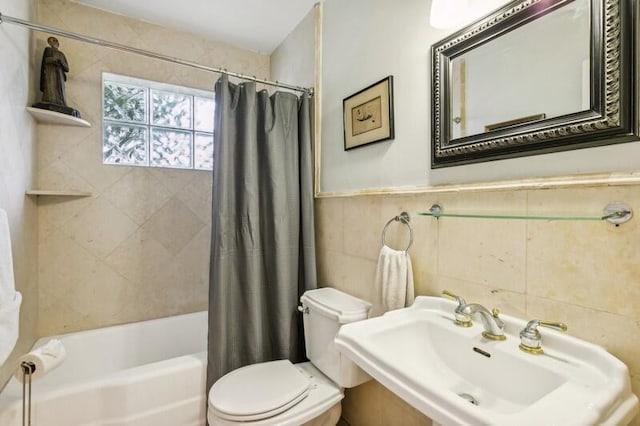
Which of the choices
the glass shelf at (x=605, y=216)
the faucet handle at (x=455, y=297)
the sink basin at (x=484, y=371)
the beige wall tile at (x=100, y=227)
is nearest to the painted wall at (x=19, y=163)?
the beige wall tile at (x=100, y=227)

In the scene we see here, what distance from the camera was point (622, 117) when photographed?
0.68 meters

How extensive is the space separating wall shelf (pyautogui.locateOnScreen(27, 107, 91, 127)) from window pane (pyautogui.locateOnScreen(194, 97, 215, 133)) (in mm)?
750

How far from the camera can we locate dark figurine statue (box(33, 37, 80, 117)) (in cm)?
162

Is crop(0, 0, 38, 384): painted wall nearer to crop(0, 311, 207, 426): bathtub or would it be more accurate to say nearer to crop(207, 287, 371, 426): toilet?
crop(0, 311, 207, 426): bathtub

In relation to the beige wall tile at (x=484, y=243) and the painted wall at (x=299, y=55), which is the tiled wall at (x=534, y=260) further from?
the painted wall at (x=299, y=55)

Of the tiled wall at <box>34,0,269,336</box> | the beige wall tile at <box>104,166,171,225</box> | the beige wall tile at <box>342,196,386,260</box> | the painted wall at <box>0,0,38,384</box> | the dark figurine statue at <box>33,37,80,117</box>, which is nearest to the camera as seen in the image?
the painted wall at <box>0,0,38,384</box>

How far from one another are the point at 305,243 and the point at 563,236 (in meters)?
1.21

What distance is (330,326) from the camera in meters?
1.36

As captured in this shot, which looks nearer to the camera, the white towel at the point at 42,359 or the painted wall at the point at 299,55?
the white towel at the point at 42,359

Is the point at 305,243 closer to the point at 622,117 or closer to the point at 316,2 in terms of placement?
the point at 622,117

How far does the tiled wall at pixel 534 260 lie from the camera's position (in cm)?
69

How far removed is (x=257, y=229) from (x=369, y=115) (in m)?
0.86

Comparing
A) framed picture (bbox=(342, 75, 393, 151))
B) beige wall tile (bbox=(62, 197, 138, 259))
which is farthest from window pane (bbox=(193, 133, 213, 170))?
framed picture (bbox=(342, 75, 393, 151))

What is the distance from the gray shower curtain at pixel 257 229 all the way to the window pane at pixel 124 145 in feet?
3.17
